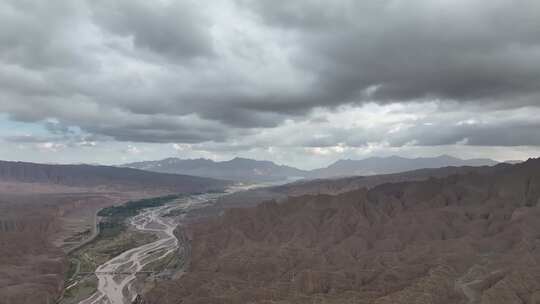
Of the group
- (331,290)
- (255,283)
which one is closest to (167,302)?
(255,283)

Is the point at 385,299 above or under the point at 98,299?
above

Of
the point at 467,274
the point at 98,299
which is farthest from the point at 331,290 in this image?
the point at 98,299

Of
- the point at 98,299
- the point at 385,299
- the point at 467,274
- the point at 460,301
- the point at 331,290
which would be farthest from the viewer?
the point at 98,299

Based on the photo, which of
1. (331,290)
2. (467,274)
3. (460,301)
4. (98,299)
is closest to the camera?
(460,301)

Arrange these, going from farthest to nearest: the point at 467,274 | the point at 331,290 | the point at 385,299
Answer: the point at 467,274, the point at 331,290, the point at 385,299

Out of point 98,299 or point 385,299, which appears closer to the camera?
point 385,299

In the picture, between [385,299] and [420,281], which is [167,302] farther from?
[420,281]

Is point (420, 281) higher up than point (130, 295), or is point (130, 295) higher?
point (420, 281)

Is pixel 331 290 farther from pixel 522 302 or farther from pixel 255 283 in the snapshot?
pixel 522 302

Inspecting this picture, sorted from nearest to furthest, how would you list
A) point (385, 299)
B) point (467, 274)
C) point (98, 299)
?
point (385, 299) < point (467, 274) < point (98, 299)
